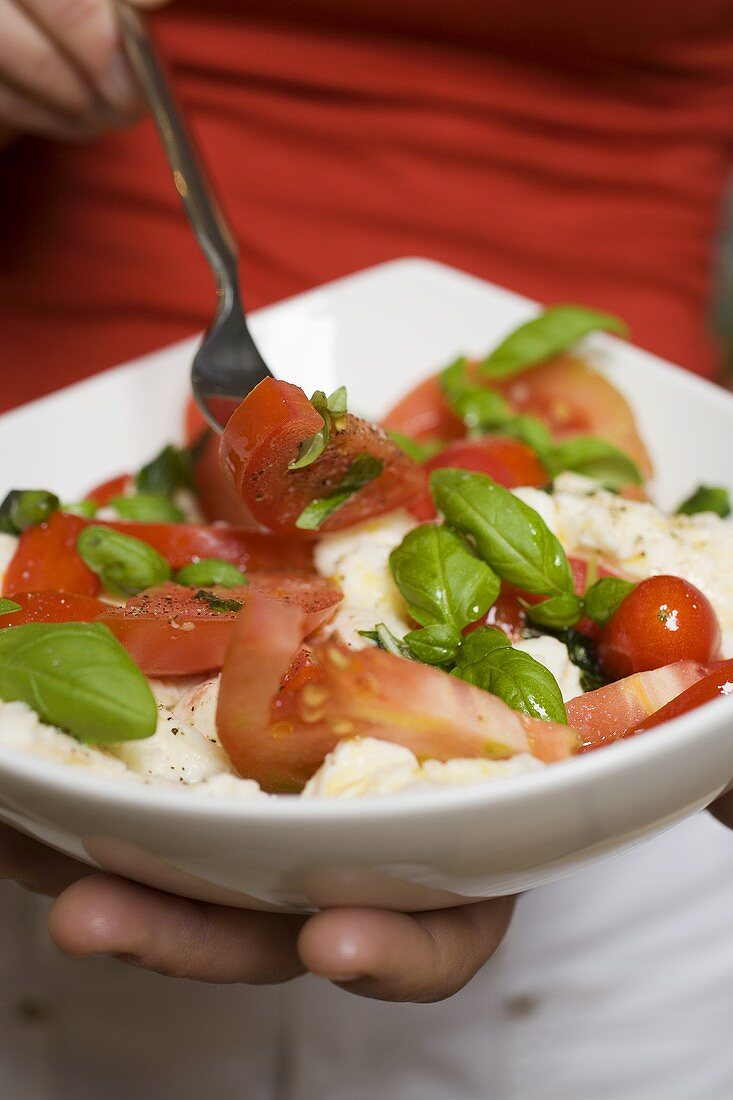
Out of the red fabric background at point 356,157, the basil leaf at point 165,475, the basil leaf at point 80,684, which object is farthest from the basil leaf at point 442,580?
the red fabric background at point 356,157

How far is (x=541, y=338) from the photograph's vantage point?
1.93 m

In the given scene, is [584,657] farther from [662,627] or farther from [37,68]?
[37,68]

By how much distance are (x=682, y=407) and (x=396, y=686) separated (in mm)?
1060

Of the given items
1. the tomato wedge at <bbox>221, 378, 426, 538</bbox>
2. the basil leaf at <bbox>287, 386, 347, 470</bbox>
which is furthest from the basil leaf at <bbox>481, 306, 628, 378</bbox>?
the basil leaf at <bbox>287, 386, 347, 470</bbox>

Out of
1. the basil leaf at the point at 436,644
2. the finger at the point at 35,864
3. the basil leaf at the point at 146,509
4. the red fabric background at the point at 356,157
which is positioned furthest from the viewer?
the red fabric background at the point at 356,157

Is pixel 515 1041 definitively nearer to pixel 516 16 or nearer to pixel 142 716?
pixel 142 716

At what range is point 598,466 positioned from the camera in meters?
1.76

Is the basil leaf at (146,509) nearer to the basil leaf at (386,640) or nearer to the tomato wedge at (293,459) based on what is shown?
the tomato wedge at (293,459)

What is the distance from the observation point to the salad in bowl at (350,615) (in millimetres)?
1007

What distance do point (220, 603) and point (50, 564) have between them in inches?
11.1

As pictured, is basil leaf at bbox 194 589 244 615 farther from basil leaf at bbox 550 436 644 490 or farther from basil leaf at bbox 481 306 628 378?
basil leaf at bbox 481 306 628 378

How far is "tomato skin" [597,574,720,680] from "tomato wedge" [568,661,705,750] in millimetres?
31

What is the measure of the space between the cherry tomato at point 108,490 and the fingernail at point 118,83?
24.1 inches

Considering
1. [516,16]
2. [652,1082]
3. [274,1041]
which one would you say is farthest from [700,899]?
[516,16]
